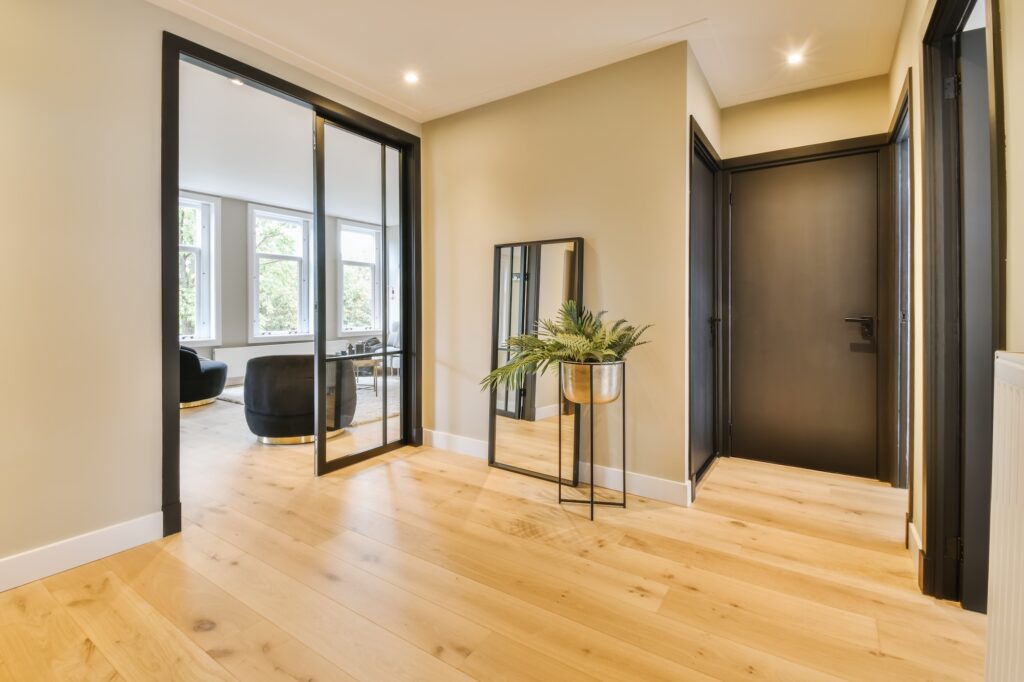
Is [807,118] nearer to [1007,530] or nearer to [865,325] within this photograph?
[865,325]

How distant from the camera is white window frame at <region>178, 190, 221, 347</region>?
21.2 ft

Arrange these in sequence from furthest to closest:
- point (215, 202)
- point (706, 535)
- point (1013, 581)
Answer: point (215, 202)
point (706, 535)
point (1013, 581)

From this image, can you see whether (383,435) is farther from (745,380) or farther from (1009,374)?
(1009,374)

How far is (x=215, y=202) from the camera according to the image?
21.2ft

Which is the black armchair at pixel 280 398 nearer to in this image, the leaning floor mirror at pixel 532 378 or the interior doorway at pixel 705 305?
the leaning floor mirror at pixel 532 378

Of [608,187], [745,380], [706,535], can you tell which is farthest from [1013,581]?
[745,380]

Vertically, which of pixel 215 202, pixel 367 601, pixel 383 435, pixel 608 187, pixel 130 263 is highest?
pixel 215 202

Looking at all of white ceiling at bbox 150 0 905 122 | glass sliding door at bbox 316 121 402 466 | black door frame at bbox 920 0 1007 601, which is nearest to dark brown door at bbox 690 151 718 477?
white ceiling at bbox 150 0 905 122

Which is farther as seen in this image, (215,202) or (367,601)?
(215,202)

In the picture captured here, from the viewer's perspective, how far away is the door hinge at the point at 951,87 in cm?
176

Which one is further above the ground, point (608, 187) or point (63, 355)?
point (608, 187)

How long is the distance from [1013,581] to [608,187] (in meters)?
2.45

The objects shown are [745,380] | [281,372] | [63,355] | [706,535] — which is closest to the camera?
[63,355]

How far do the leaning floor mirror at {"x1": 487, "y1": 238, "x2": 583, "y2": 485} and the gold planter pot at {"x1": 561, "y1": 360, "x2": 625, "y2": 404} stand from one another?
0.43m
